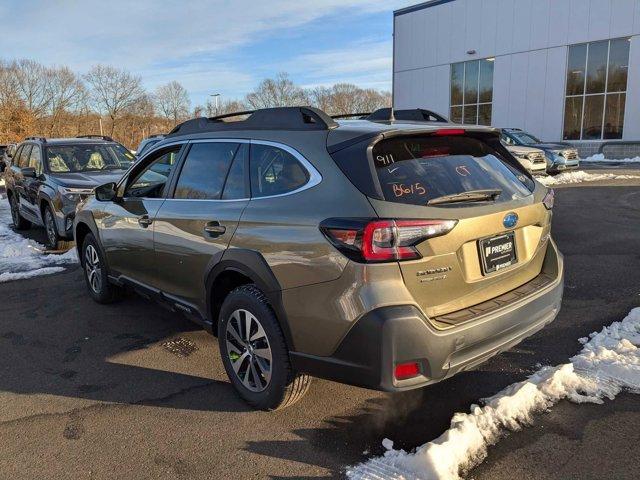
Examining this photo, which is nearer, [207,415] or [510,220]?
[510,220]

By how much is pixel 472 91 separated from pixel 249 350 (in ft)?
112

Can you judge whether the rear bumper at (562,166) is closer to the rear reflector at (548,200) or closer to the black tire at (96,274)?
the rear reflector at (548,200)

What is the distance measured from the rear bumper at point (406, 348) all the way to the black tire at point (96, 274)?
3165 millimetres

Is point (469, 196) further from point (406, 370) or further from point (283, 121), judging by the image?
point (283, 121)

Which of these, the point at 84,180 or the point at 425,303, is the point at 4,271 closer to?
the point at 84,180

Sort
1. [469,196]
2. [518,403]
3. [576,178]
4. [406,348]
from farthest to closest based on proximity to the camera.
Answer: [576,178]
[518,403]
[469,196]
[406,348]

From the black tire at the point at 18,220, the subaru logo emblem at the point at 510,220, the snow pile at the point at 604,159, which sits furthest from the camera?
the snow pile at the point at 604,159

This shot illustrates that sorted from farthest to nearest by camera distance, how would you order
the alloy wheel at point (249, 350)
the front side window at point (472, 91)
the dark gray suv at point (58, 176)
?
the front side window at point (472, 91) < the dark gray suv at point (58, 176) < the alloy wheel at point (249, 350)

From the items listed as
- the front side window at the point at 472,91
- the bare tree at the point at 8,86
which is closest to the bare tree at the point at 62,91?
the bare tree at the point at 8,86

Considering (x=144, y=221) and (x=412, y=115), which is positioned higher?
(x=412, y=115)

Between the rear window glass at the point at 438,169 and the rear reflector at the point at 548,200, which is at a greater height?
the rear window glass at the point at 438,169

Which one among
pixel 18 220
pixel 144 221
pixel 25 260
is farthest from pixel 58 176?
pixel 144 221

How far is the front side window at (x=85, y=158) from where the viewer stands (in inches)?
356

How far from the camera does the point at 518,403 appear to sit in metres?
3.31
